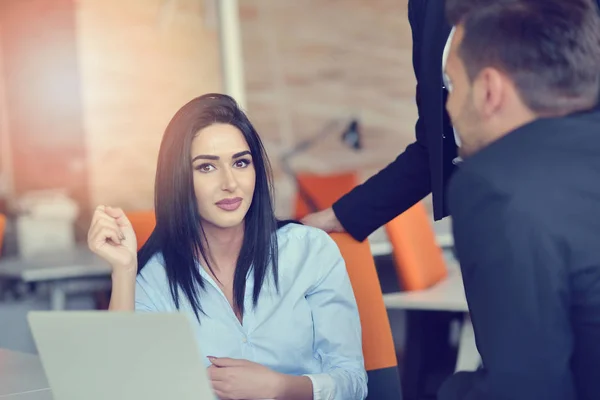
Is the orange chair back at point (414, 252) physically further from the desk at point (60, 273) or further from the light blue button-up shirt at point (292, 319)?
the desk at point (60, 273)

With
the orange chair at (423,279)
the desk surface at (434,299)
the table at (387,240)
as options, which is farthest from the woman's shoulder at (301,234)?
the table at (387,240)

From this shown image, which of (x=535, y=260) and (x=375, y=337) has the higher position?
(x=535, y=260)

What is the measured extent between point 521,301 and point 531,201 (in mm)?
107

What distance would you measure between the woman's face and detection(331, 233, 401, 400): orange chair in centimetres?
28

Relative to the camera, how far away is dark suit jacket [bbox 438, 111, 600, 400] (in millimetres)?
955

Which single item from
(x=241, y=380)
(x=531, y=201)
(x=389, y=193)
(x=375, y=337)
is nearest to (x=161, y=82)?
(x=389, y=193)

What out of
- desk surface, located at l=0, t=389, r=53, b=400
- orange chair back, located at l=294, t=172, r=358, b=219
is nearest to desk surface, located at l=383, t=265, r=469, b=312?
desk surface, located at l=0, t=389, r=53, b=400

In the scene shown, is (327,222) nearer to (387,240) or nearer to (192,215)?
(192,215)

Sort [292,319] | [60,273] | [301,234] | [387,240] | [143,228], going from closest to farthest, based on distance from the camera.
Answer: [292,319], [301,234], [143,228], [60,273], [387,240]

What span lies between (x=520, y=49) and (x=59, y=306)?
2.98 meters

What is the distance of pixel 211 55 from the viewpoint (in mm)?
6152

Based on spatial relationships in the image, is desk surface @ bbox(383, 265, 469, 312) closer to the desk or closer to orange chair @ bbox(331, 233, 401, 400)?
orange chair @ bbox(331, 233, 401, 400)

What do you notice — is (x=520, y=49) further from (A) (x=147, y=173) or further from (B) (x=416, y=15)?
(A) (x=147, y=173)

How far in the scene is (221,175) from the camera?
1784 millimetres
